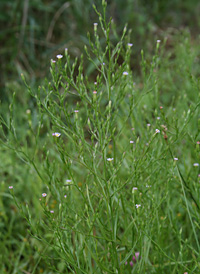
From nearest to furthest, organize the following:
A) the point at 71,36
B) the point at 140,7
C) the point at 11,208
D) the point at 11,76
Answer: the point at 11,208, the point at 11,76, the point at 71,36, the point at 140,7

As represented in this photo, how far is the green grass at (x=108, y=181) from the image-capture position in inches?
51.3

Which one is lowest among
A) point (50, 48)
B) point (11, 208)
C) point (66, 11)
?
point (11, 208)

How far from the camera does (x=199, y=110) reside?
6.66 feet

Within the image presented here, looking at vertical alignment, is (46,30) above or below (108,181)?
below

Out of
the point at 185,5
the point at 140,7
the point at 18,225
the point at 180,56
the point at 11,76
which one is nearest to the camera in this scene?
the point at 18,225

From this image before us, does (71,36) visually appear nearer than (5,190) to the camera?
No

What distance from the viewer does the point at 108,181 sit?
1321mm

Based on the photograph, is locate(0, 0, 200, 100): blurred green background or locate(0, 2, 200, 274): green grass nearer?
locate(0, 2, 200, 274): green grass

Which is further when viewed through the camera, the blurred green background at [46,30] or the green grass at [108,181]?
the blurred green background at [46,30]

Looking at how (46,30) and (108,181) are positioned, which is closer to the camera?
(108,181)

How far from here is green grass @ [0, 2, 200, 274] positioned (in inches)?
51.3

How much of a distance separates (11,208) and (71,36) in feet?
7.13

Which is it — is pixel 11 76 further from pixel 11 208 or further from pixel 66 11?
pixel 11 208

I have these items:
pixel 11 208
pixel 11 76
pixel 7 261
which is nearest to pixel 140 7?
pixel 11 76
